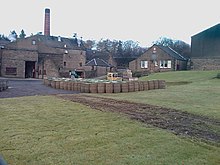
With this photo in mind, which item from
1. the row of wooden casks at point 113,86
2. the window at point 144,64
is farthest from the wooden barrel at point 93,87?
the window at point 144,64

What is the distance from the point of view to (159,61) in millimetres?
55812

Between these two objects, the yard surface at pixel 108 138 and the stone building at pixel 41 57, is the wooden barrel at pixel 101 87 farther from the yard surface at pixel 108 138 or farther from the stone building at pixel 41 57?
the stone building at pixel 41 57

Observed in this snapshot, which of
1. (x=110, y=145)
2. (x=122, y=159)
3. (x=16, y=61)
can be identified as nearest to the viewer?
(x=122, y=159)

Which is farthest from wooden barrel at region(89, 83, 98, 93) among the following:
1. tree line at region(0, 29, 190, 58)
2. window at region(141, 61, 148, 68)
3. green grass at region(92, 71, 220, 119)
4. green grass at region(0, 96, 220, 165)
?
tree line at region(0, 29, 190, 58)

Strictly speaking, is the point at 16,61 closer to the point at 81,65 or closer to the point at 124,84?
the point at 81,65

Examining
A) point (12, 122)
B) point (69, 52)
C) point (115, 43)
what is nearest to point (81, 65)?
point (69, 52)

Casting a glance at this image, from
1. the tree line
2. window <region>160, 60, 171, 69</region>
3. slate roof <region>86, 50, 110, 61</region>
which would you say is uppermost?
the tree line

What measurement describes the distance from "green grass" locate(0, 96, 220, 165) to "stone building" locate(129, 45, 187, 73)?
46892 millimetres

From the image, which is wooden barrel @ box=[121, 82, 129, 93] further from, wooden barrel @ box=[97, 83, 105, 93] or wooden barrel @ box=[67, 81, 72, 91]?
wooden barrel @ box=[67, 81, 72, 91]

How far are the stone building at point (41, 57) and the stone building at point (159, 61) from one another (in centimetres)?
1488

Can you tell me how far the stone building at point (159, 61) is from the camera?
5419cm

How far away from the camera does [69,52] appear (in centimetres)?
6600

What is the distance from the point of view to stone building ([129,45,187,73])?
54188 millimetres

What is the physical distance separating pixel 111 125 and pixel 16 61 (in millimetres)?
49845
